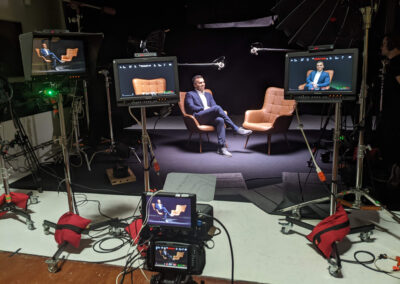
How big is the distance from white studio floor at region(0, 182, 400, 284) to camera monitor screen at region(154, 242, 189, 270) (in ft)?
1.30

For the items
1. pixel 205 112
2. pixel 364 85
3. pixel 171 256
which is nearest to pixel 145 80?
pixel 171 256

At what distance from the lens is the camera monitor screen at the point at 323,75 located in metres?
2.46

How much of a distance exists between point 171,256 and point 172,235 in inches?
5.3

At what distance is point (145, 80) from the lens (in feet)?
8.30

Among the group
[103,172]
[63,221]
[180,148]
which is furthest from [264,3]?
[63,221]

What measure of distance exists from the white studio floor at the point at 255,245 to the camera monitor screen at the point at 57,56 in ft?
4.30

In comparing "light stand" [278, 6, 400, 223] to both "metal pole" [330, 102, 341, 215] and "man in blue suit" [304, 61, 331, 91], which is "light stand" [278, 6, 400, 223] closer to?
"metal pole" [330, 102, 341, 215]

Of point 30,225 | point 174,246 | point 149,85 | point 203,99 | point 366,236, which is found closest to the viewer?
point 174,246

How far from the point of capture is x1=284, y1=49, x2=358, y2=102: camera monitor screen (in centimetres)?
246

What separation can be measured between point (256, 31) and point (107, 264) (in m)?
6.60

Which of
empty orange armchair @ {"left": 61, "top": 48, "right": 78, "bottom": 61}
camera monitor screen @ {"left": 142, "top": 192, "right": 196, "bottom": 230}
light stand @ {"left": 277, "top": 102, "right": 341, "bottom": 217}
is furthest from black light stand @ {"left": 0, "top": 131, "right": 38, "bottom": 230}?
light stand @ {"left": 277, "top": 102, "right": 341, "bottom": 217}

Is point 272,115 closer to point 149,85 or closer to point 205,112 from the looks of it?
point 205,112

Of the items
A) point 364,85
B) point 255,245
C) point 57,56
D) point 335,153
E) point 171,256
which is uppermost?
point 57,56

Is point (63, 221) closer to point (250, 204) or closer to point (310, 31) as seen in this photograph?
point (250, 204)
